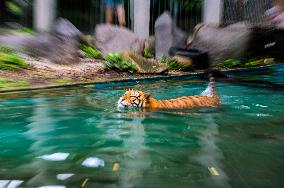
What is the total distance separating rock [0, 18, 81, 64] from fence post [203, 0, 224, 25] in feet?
16.9

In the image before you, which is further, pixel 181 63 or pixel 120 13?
pixel 120 13

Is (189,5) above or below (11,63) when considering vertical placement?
above

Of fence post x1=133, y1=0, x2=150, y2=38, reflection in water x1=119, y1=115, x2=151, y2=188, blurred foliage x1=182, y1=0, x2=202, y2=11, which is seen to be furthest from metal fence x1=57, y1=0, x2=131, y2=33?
reflection in water x1=119, y1=115, x2=151, y2=188

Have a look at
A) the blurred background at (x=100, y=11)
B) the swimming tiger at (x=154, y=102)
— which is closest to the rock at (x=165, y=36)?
the blurred background at (x=100, y=11)

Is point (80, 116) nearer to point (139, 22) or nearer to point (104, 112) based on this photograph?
point (104, 112)

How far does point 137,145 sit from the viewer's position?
13.4 feet

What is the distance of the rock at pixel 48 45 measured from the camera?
11984mm

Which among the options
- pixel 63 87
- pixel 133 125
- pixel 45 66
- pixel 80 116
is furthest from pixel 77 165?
pixel 45 66

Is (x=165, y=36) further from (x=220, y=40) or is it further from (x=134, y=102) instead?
(x=134, y=102)

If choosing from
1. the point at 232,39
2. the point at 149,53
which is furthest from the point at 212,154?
the point at 149,53

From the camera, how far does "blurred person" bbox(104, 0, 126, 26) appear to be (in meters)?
16.4

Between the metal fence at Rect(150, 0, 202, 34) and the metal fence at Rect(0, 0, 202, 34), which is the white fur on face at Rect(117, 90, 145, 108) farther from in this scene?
the metal fence at Rect(150, 0, 202, 34)

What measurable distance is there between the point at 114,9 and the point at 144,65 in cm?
541

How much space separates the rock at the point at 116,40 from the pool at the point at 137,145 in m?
6.77
